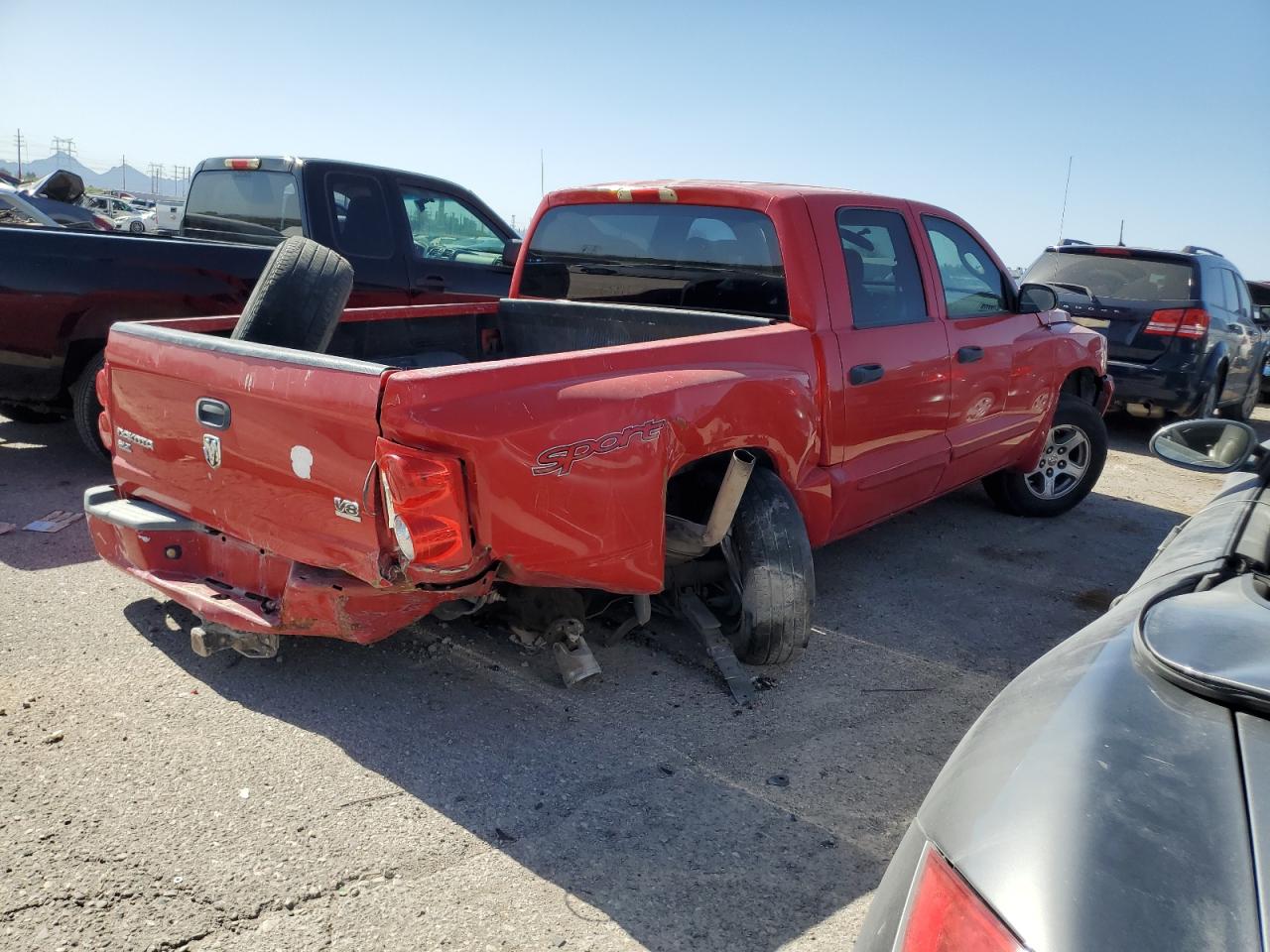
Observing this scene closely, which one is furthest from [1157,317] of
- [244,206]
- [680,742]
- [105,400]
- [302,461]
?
[105,400]

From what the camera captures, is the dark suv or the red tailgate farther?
the dark suv

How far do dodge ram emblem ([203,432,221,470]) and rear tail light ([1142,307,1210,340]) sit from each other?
26.2 feet

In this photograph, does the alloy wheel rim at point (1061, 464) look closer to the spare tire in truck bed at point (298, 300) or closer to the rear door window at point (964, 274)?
the rear door window at point (964, 274)

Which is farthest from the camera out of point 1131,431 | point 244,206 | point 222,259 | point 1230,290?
point 1131,431

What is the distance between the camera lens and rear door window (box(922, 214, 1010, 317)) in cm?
473

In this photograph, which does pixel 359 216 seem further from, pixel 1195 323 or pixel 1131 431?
pixel 1131 431

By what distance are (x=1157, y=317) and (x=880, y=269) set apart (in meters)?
5.32

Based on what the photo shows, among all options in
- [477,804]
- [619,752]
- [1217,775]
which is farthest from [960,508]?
[1217,775]

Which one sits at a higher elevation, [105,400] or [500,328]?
[500,328]

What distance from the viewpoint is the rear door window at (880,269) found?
4.11m

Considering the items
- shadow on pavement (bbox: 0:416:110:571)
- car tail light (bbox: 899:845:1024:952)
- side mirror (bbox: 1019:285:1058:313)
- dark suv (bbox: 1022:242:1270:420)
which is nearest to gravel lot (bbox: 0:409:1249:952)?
shadow on pavement (bbox: 0:416:110:571)

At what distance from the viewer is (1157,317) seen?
832 cm

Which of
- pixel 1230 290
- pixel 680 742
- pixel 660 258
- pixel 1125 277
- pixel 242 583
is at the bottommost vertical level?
pixel 680 742

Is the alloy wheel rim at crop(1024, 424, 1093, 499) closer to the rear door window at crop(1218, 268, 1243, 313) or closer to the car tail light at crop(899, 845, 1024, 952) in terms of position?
the rear door window at crop(1218, 268, 1243, 313)
